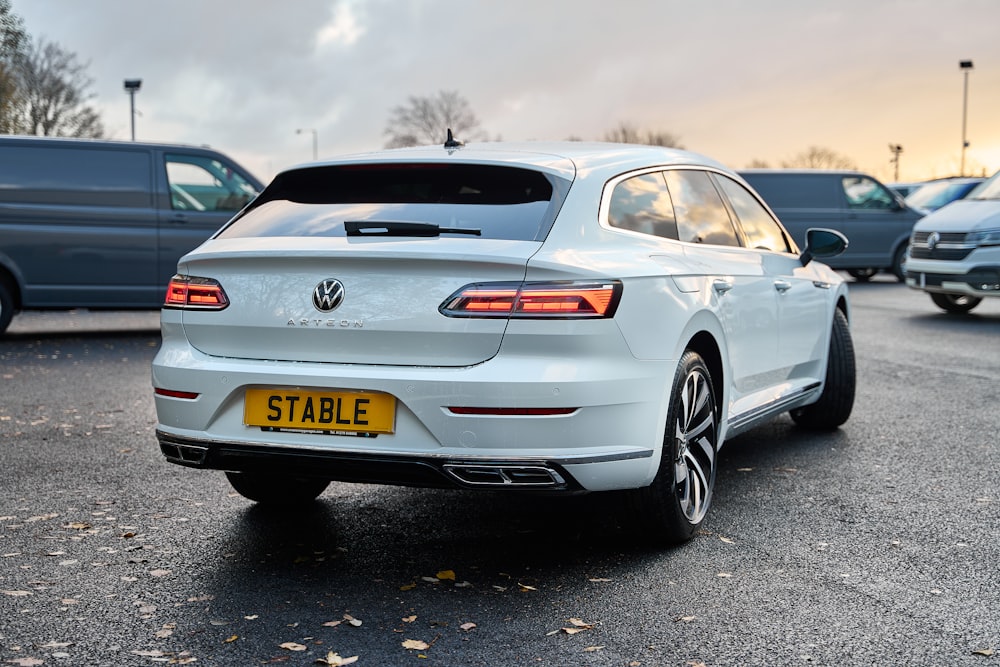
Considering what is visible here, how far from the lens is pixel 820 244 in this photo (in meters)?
6.48

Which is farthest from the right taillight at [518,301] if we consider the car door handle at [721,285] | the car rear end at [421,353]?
the car door handle at [721,285]

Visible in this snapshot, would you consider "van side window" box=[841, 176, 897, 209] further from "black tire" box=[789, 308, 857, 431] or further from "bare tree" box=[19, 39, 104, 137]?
"bare tree" box=[19, 39, 104, 137]

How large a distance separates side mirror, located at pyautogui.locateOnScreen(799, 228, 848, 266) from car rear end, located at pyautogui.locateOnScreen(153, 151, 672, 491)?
7.77 feet

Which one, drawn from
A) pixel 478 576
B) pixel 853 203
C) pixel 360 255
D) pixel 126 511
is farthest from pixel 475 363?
pixel 853 203

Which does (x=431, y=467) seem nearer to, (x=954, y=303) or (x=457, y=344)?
(x=457, y=344)

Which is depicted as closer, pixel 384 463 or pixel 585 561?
pixel 384 463

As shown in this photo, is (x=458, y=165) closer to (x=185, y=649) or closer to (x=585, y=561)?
(x=585, y=561)

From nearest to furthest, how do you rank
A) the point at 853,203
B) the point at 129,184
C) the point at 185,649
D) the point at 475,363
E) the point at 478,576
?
the point at 185,649 → the point at 475,363 → the point at 478,576 → the point at 129,184 → the point at 853,203

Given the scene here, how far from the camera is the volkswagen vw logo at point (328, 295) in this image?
13.7ft

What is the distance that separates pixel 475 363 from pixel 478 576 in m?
0.82

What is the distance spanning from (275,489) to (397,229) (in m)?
1.55

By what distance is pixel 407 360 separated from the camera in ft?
13.4

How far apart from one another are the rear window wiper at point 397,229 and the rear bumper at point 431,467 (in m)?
0.76

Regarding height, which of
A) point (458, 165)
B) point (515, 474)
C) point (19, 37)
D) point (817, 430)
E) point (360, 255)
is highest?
point (19, 37)
